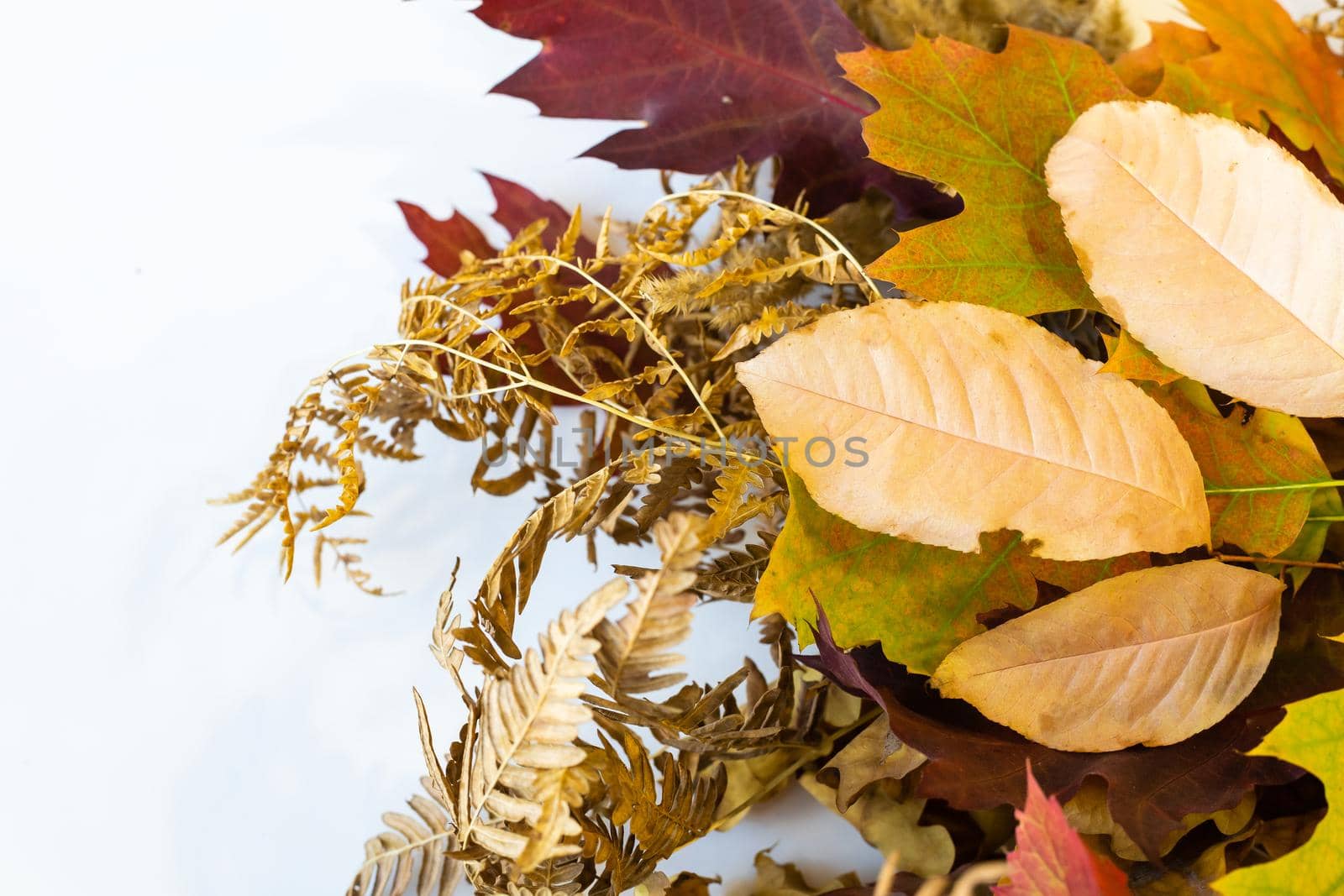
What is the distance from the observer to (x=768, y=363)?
0.98 feet

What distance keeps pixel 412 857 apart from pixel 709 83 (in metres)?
0.38

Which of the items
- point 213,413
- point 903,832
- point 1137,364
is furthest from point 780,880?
point 213,413

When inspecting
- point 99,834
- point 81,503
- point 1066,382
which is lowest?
point 99,834

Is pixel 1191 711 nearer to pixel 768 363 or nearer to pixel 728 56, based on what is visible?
pixel 768 363

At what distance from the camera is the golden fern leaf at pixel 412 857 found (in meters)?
0.42

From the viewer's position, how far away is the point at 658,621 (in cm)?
27

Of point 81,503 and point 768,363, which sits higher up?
point 768,363

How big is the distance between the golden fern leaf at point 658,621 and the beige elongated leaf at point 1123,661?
4.0 inches

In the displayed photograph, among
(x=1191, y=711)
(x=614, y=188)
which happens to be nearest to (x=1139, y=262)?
(x=1191, y=711)

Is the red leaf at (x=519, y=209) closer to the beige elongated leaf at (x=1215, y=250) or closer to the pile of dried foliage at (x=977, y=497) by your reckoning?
the pile of dried foliage at (x=977, y=497)

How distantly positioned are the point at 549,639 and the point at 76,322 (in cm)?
43

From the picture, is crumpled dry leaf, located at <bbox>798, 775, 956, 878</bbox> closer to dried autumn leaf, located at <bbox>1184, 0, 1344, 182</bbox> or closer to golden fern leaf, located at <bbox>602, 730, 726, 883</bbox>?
golden fern leaf, located at <bbox>602, 730, 726, 883</bbox>

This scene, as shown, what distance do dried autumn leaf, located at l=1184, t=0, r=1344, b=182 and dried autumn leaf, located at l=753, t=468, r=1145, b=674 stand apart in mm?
228

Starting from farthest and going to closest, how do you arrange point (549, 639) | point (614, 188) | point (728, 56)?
point (614, 188)
point (728, 56)
point (549, 639)
